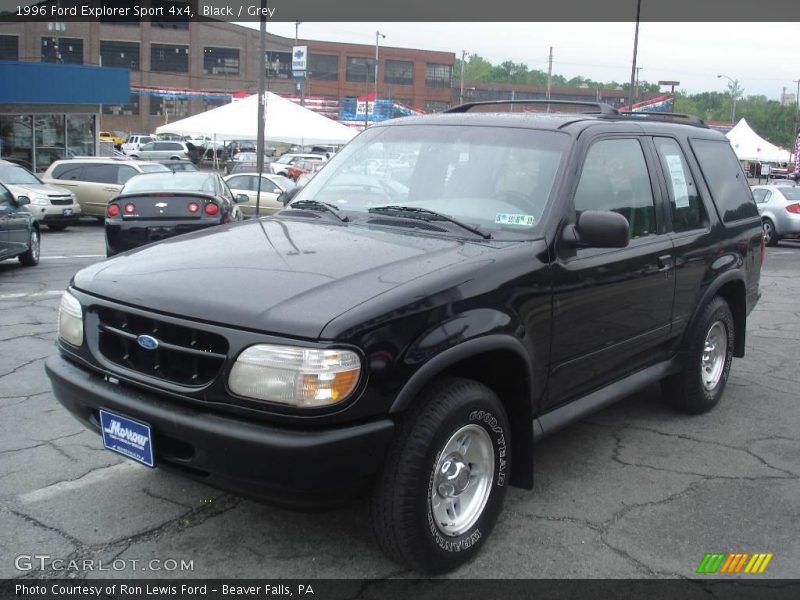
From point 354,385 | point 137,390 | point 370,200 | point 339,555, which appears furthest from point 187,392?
point 370,200

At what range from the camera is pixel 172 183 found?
1214cm

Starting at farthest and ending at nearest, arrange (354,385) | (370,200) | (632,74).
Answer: (632,74), (370,200), (354,385)

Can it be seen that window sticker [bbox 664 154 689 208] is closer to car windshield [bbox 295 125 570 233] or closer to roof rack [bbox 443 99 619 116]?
roof rack [bbox 443 99 619 116]

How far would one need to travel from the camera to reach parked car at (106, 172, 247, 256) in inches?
428

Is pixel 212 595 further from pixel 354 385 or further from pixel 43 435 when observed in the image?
pixel 43 435

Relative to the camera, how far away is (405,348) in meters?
3.03

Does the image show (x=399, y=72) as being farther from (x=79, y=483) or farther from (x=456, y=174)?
(x=79, y=483)

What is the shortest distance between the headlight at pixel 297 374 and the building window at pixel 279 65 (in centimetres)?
7889

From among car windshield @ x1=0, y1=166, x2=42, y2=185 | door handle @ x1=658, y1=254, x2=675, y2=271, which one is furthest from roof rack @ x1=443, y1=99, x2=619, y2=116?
car windshield @ x1=0, y1=166, x2=42, y2=185

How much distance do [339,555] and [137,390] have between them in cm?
111


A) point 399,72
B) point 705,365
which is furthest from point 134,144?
point 705,365

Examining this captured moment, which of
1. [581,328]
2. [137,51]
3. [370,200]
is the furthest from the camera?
[137,51]

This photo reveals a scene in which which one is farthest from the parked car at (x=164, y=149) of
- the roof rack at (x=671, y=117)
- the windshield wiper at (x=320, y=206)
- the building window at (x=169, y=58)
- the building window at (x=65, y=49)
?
the windshield wiper at (x=320, y=206)

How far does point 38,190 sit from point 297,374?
16.1m
